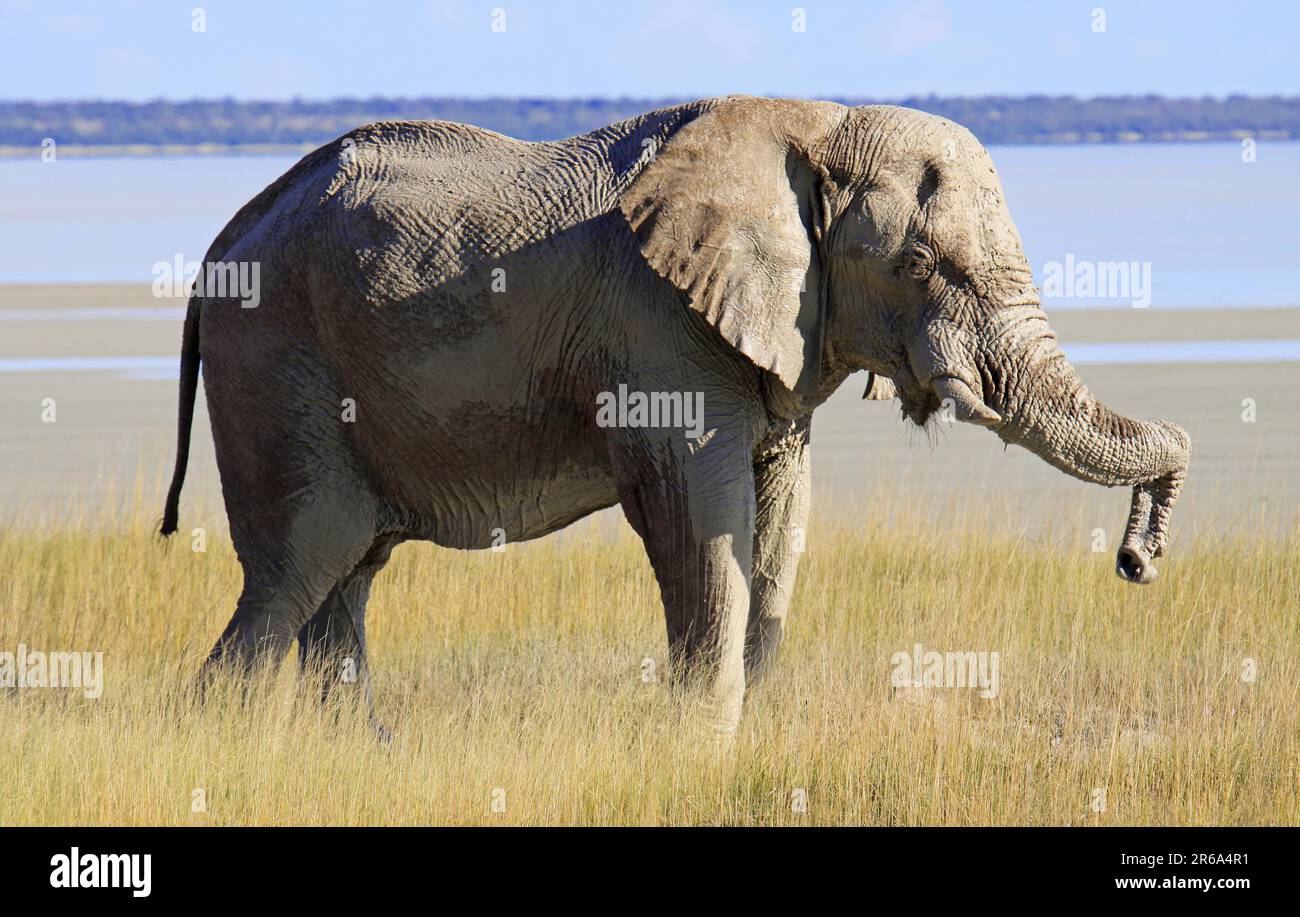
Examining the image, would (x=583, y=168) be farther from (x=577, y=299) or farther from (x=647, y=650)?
(x=647, y=650)

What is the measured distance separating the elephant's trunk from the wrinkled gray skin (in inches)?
0.4

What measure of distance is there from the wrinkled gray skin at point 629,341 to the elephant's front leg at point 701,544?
10 mm

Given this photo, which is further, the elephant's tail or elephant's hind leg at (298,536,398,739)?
elephant's hind leg at (298,536,398,739)

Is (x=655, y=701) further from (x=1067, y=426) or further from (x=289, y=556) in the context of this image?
(x=1067, y=426)

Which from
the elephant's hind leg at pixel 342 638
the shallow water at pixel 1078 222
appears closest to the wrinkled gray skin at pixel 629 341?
the elephant's hind leg at pixel 342 638

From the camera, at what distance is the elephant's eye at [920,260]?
22.2 feet

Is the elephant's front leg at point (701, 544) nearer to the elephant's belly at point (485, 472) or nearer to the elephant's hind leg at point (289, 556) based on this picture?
the elephant's belly at point (485, 472)

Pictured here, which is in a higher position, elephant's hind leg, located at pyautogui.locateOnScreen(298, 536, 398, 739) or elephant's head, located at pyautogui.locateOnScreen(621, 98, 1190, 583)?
elephant's head, located at pyautogui.locateOnScreen(621, 98, 1190, 583)

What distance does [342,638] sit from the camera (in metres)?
8.17

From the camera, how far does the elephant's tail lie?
793 centimetres

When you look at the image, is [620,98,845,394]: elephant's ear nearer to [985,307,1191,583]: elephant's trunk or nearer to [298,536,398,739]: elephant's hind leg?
[985,307,1191,583]: elephant's trunk

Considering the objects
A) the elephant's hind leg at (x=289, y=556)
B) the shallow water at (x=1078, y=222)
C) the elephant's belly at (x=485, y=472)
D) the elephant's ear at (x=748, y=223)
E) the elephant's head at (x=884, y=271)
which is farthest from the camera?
the shallow water at (x=1078, y=222)

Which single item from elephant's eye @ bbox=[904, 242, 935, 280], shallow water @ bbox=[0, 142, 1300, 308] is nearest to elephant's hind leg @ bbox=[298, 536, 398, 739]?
elephant's eye @ bbox=[904, 242, 935, 280]

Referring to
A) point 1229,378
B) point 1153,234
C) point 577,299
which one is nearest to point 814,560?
point 577,299
